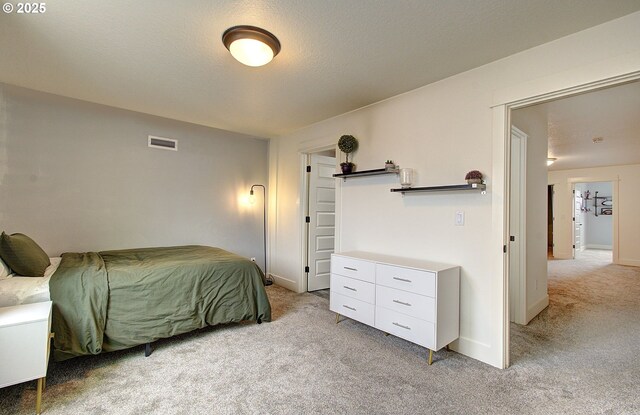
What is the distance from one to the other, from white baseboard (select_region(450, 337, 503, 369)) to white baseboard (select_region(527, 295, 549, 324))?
121cm

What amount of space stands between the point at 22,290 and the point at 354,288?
102 inches

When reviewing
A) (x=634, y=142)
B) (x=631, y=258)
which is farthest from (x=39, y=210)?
(x=631, y=258)

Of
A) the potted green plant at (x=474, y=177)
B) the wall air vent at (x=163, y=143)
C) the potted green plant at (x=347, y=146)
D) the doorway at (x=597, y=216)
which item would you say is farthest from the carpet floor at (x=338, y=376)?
the doorway at (x=597, y=216)

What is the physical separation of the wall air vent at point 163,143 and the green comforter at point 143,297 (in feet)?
Answer: 5.01

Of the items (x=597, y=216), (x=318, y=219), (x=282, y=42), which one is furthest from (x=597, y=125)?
(x=597, y=216)

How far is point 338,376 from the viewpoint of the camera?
212 cm

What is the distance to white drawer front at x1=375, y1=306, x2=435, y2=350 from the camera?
2.30 meters

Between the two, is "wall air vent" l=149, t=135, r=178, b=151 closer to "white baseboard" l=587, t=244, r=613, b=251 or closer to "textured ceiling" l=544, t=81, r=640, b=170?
"textured ceiling" l=544, t=81, r=640, b=170

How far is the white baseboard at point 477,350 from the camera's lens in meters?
2.28

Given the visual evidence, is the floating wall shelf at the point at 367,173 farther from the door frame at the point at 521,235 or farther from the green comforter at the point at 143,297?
the green comforter at the point at 143,297

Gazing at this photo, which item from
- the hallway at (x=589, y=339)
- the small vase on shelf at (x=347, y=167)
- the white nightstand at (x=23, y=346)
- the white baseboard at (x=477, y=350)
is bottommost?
the hallway at (x=589, y=339)

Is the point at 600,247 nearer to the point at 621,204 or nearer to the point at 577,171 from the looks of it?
the point at 621,204

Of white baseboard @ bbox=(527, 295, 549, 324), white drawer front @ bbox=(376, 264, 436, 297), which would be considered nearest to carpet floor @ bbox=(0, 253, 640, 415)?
white baseboard @ bbox=(527, 295, 549, 324)

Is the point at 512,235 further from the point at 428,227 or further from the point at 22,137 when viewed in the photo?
the point at 22,137
